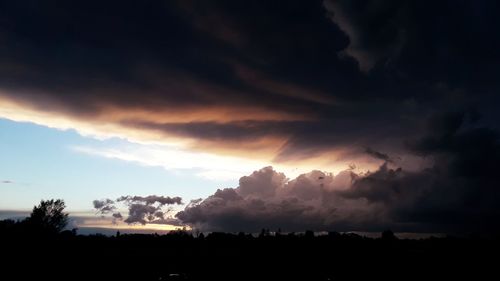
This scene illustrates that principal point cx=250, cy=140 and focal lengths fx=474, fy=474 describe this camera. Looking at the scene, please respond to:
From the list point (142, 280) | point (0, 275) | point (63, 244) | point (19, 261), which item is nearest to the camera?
point (0, 275)

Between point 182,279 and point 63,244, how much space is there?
56881mm

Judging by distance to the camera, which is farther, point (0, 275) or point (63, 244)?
point (63, 244)

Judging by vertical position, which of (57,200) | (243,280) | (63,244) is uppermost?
(57,200)

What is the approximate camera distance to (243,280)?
193750mm

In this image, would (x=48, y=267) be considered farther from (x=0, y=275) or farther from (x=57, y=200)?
(x=57, y=200)

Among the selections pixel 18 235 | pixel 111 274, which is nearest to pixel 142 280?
pixel 111 274

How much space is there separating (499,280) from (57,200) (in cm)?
18717

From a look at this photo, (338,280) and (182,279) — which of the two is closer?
(182,279)

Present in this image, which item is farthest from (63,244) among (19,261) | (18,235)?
(19,261)

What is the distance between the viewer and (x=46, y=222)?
640ft

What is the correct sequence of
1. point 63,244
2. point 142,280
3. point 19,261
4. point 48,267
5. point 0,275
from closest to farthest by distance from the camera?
point 0,275
point 19,261
point 48,267
point 142,280
point 63,244

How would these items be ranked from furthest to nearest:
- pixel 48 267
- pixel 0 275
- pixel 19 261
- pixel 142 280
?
1. pixel 142 280
2. pixel 48 267
3. pixel 19 261
4. pixel 0 275

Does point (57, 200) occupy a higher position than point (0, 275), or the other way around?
point (57, 200)

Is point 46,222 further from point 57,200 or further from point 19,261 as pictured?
Answer: point 19,261
